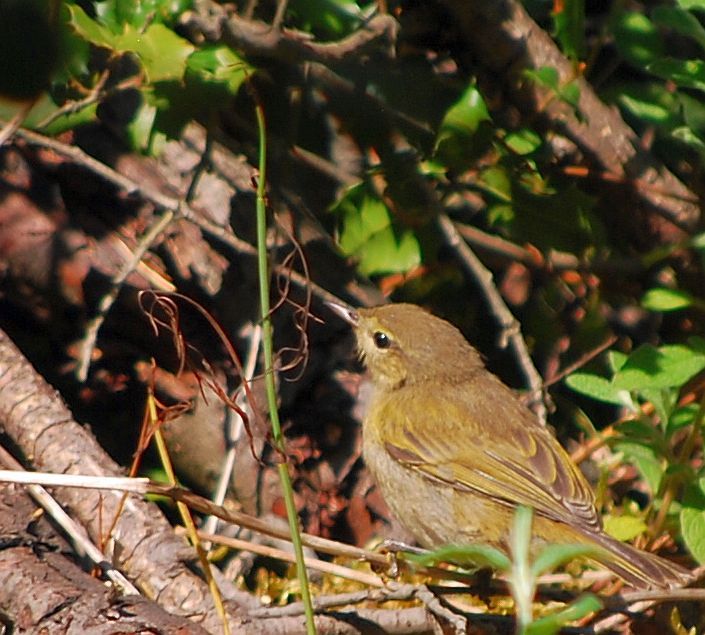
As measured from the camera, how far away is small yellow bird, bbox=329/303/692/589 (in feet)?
10.6

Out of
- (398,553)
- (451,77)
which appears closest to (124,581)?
(398,553)

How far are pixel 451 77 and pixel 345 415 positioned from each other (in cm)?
142

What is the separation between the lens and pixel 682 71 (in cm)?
344

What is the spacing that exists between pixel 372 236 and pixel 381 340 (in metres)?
0.40

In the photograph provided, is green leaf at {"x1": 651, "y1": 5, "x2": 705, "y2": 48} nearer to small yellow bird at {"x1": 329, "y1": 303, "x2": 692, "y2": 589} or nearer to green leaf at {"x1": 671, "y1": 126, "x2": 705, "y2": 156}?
green leaf at {"x1": 671, "y1": 126, "x2": 705, "y2": 156}

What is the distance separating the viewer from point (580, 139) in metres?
4.04

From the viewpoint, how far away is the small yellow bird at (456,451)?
3.24m

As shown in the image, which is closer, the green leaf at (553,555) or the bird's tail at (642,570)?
the green leaf at (553,555)

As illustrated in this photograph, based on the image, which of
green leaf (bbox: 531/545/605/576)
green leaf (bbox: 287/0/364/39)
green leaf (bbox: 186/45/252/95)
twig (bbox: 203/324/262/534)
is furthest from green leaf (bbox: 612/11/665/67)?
green leaf (bbox: 531/545/605/576)

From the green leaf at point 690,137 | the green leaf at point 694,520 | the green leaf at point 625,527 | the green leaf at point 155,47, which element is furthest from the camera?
the green leaf at point 690,137

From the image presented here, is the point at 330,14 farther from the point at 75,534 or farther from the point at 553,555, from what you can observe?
the point at 553,555

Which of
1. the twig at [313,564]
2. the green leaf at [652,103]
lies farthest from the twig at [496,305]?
the twig at [313,564]

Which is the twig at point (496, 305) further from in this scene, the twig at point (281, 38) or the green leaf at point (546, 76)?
the twig at point (281, 38)

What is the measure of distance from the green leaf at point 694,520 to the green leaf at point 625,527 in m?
0.37
